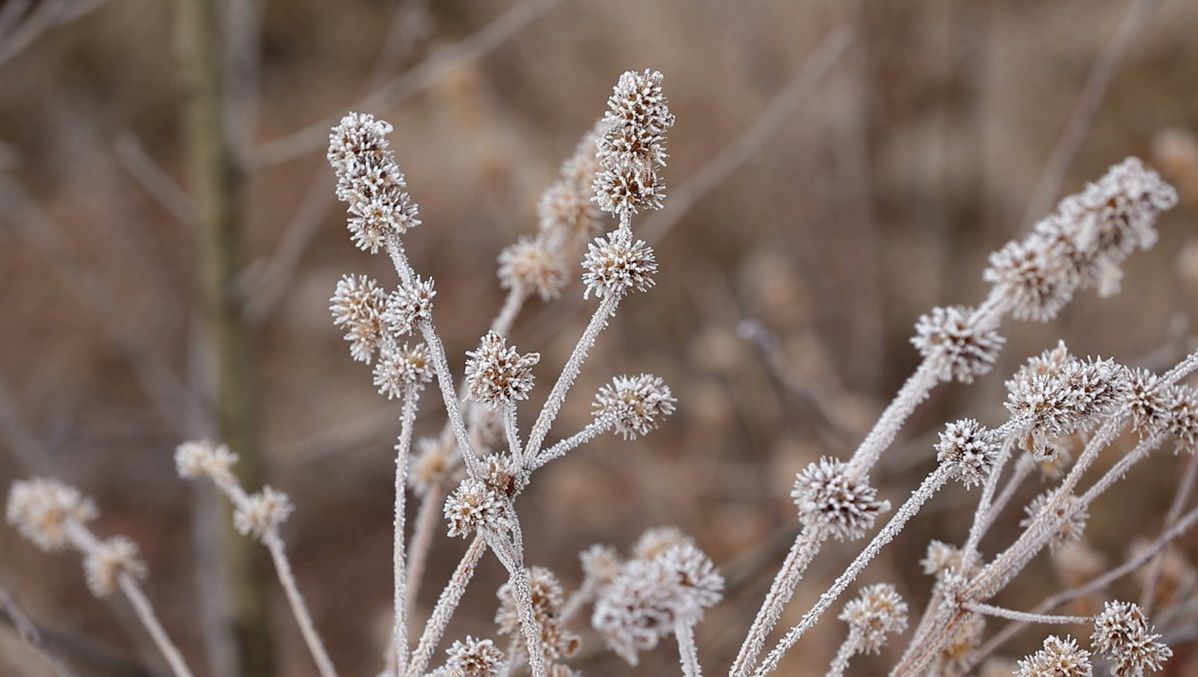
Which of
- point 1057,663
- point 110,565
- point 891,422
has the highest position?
point 110,565

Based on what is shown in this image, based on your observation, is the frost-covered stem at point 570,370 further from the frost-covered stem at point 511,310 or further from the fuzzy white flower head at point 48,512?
the fuzzy white flower head at point 48,512

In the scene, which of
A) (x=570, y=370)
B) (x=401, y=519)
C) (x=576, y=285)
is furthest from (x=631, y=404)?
(x=576, y=285)

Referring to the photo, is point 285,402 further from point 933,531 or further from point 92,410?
point 933,531

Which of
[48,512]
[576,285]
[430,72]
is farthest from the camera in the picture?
[576,285]

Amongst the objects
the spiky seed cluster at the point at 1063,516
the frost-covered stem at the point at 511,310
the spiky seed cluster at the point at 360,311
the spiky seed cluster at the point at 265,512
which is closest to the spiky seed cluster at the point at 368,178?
the spiky seed cluster at the point at 360,311

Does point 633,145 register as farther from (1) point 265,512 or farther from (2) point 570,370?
(1) point 265,512

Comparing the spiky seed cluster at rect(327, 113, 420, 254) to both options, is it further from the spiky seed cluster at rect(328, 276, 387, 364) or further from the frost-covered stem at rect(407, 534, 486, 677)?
the frost-covered stem at rect(407, 534, 486, 677)
